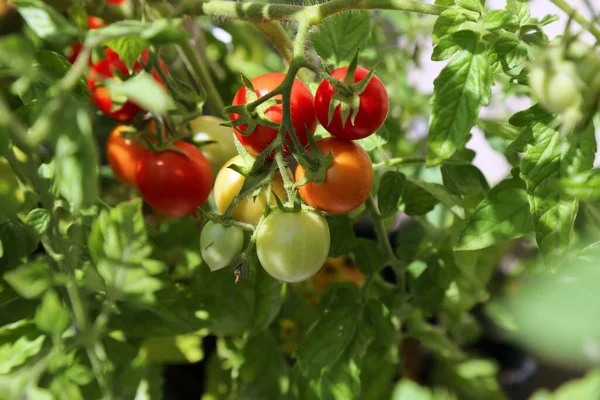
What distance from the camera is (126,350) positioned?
0.46 metres

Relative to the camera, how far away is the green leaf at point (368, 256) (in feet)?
1.82

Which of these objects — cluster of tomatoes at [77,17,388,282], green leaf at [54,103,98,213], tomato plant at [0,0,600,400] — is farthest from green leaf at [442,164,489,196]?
green leaf at [54,103,98,213]

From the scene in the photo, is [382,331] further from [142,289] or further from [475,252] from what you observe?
[142,289]

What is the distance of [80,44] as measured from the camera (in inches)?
21.8

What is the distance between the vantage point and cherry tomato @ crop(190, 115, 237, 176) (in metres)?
0.53

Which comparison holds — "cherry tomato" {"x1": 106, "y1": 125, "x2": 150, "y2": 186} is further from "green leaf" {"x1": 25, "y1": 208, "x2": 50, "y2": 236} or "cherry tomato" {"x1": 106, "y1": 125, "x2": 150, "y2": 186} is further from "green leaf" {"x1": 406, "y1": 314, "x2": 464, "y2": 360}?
"green leaf" {"x1": 406, "y1": 314, "x2": 464, "y2": 360}

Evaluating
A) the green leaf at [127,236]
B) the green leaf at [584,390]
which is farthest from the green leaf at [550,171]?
the green leaf at [127,236]

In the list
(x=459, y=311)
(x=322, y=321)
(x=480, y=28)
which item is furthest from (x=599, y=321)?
(x=459, y=311)

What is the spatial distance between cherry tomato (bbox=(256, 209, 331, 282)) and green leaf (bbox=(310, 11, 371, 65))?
6.9 inches

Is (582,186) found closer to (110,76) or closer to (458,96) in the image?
(458,96)

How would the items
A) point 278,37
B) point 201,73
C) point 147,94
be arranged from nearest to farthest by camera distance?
point 147,94, point 278,37, point 201,73

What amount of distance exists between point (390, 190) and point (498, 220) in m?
0.10

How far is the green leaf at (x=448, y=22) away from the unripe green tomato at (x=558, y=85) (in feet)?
0.34

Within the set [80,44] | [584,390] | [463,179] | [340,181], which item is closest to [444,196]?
[463,179]
